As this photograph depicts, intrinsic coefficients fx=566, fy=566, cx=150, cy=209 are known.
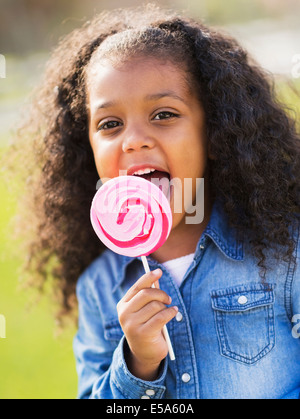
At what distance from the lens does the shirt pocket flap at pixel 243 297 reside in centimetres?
192

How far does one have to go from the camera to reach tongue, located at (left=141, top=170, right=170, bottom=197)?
Answer: 1.89 m

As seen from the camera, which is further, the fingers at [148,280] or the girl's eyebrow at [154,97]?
the girl's eyebrow at [154,97]

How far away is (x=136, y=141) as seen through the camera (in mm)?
1833

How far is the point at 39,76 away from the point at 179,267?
3.98 feet

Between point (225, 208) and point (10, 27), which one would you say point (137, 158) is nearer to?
point (225, 208)

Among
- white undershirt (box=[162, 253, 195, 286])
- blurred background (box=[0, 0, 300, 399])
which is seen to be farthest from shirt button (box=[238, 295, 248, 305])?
blurred background (box=[0, 0, 300, 399])

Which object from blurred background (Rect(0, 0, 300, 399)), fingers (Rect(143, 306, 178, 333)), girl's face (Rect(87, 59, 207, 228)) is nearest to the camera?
fingers (Rect(143, 306, 178, 333))

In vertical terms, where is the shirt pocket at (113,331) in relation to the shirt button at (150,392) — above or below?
above

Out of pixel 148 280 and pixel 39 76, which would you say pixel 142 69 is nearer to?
pixel 148 280

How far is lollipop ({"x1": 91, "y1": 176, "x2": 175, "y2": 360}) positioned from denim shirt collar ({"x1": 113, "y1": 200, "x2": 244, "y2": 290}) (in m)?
0.28

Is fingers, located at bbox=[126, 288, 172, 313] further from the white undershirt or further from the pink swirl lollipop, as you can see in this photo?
the white undershirt

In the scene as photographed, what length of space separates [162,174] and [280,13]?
775 centimetres

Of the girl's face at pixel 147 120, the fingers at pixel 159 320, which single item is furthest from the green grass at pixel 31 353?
the fingers at pixel 159 320

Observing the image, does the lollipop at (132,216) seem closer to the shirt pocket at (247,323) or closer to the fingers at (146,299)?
the fingers at (146,299)
